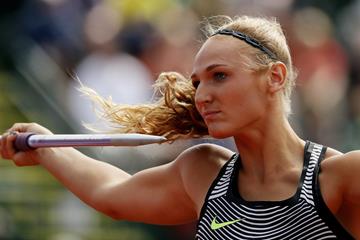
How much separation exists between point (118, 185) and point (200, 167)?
512 millimetres

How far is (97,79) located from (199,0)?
1.40m

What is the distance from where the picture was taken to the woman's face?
183 inches

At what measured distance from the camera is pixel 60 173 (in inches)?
213

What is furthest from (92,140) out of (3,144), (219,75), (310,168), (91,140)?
(310,168)

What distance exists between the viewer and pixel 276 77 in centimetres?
475

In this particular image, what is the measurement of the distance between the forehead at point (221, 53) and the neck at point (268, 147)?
30cm

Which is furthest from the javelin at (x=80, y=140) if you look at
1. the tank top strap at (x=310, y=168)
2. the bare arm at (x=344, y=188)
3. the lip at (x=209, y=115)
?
the bare arm at (x=344, y=188)

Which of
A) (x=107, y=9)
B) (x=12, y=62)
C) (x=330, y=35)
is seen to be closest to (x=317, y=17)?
(x=330, y=35)

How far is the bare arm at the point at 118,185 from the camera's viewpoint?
5.12 m

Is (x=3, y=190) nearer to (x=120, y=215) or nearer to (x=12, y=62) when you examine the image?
(x=12, y=62)

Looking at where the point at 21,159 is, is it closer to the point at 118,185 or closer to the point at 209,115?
the point at 118,185

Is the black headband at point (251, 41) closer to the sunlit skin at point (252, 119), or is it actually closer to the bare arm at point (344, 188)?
the sunlit skin at point (252, 119)

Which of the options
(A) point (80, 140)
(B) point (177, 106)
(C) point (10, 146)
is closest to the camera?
(A) point (80, 140)

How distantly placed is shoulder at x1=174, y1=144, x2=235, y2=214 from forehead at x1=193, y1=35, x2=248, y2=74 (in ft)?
1.55
